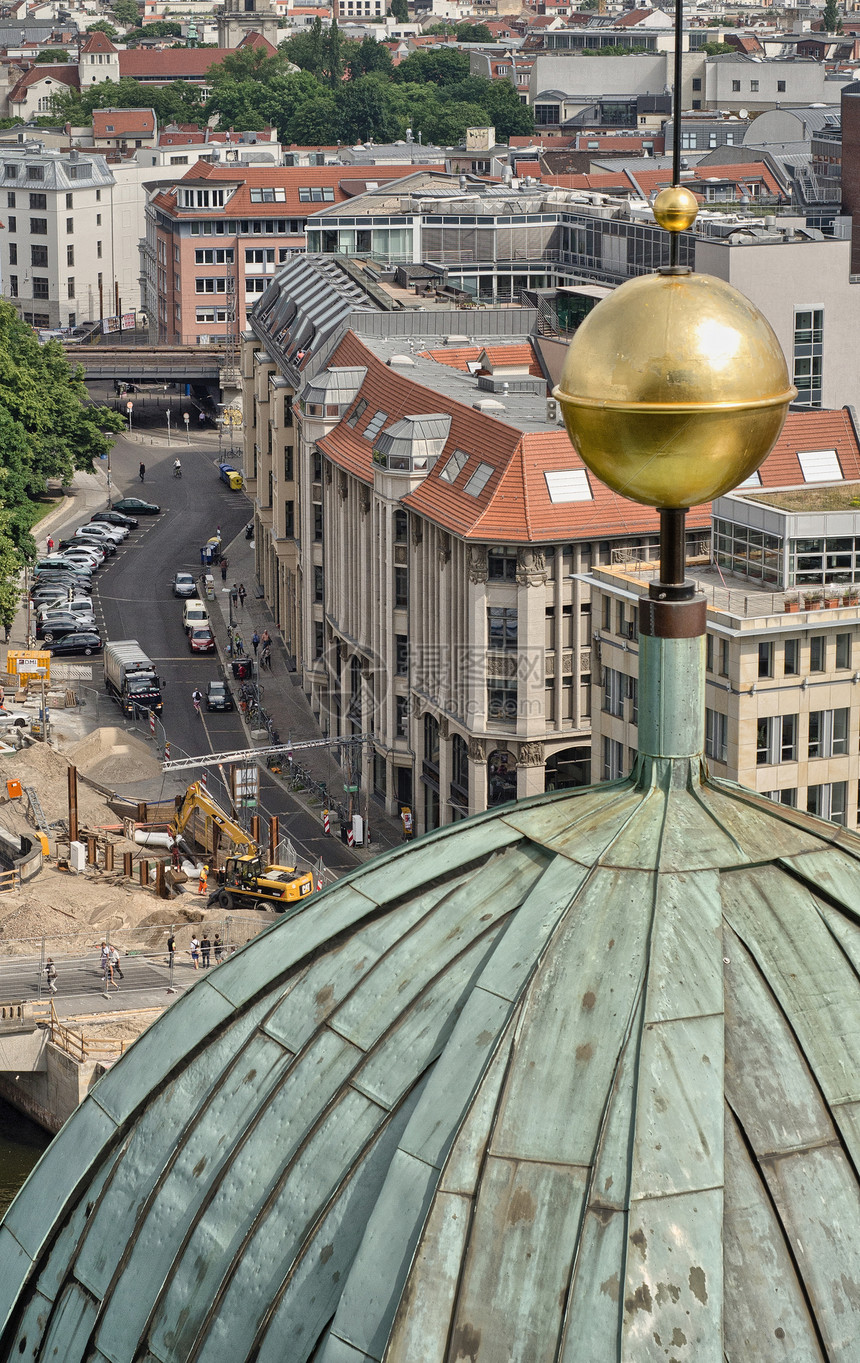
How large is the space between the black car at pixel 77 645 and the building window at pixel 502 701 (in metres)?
41.2

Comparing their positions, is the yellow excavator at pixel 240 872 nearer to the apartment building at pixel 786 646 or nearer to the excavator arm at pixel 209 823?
the excavator arm at pixel 209 823

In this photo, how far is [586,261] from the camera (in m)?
146

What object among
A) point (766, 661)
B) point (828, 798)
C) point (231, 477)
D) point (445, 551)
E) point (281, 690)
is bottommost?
point (281, 690)

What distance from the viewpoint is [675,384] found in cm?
1320

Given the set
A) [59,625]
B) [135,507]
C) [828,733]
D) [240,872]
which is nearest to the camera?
[828,733]

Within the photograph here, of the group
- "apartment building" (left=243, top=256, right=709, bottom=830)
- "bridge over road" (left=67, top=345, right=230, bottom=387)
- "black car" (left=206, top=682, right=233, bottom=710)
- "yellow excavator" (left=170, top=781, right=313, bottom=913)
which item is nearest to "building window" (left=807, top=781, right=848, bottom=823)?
"apartment building" (left=243, top=256, right=709, bottom=830)

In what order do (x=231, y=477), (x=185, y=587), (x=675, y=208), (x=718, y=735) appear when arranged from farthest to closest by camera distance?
1. (x=231, y=477)
2. (x=185, y=587)
3. (x=718, y=735)
4. (x=675, y=208)

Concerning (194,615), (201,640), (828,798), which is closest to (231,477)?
(194,615)

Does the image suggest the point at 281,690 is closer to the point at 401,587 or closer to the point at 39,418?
the point at 401,587

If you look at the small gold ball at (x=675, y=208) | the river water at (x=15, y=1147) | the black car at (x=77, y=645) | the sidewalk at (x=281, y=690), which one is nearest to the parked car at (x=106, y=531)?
the sidewalk at (x=281, y=690)

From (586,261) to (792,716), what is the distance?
7649 cm

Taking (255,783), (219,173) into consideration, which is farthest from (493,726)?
(219,173)

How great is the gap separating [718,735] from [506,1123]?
62.1m

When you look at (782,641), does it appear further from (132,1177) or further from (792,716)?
(132,1177)
